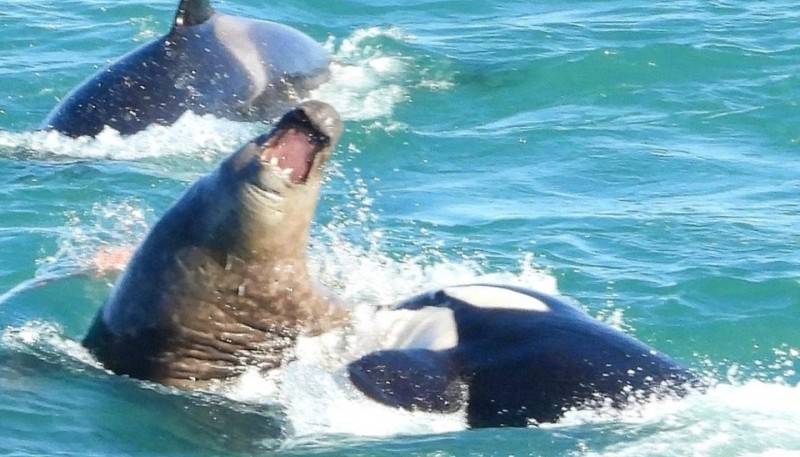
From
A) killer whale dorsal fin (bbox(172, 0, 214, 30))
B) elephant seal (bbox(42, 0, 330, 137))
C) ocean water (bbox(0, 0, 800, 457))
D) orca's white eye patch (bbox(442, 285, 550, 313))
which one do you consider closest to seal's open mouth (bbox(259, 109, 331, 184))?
ocean water (bbox(0, 0, 800, 457))

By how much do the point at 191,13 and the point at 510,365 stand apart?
24.3ft

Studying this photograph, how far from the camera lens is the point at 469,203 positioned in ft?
46.1

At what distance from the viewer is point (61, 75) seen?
709 inches

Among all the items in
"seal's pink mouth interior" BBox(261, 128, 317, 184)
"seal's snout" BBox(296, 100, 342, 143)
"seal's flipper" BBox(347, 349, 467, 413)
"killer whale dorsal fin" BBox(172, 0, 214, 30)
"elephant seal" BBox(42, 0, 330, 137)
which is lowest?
"seal's flipper" BBox(347, 349, 467, 413)

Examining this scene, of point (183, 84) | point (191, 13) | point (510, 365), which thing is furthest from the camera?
point (191, 13)

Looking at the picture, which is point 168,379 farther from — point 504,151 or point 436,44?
point 436,44

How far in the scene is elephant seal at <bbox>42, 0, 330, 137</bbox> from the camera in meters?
15.1

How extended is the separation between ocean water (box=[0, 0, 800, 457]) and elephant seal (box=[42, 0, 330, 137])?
18 centimetres

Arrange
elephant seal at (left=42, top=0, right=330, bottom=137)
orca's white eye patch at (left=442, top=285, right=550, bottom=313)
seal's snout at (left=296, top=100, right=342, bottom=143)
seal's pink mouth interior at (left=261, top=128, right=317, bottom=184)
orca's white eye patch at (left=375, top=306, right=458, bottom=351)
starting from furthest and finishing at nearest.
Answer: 1. elephant seal at (left=42, top=0, right=330, bottom=137)
2. orca's white eye patch at (left=442, top=285, right=550, bottom=313)
3. orca's white eye patch at (left=375, top=306, right=458, bottom=351)
4. seal's pink mouth interior at (left=261, top=128, right=317, bottom=184)
5. seal's snout at (left=296, top=100, right=342, bottom=143)

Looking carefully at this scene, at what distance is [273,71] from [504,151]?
2182mm

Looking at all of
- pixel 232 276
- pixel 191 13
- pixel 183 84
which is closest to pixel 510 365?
pixel 232 276

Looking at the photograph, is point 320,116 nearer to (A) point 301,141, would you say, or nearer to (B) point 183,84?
(A) point 301,141

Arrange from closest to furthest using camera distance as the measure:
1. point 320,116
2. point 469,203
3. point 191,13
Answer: point 320,116, point 469,203, point 191,13

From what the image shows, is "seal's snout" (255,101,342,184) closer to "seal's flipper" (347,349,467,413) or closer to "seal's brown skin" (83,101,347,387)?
"seal's brown skin" (83,101,347,387)
